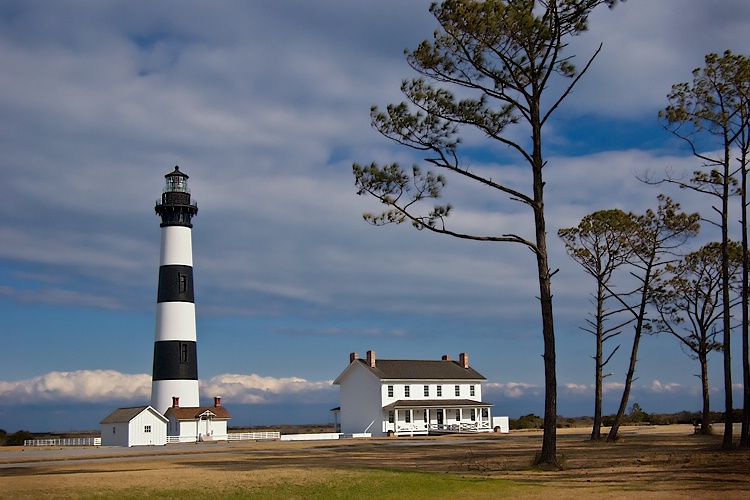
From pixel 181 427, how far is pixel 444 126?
120 ft

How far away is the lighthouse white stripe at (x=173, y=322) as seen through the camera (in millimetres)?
52438

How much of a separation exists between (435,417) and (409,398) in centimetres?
280

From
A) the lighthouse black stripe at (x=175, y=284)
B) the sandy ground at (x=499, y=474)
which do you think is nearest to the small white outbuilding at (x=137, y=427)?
the lighthouse black stripe at (x=175, y=284)

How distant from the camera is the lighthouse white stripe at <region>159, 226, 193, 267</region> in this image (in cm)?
5353

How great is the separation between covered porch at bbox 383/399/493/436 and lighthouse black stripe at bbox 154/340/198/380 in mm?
15438

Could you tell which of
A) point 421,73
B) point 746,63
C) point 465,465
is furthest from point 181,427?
point 746,63

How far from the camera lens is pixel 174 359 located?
172 feet

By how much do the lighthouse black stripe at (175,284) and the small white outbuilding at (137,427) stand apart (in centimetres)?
722

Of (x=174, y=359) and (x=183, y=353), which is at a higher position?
(x=183, y=353)

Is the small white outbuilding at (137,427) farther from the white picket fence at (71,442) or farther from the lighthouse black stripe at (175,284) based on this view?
the lighthouse black stripe at (175,284)

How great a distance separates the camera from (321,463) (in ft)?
83.6

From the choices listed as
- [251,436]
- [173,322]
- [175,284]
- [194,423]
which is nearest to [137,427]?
[194,423]

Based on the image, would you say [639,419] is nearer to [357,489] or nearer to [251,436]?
[251,436]

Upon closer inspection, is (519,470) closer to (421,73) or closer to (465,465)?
(465,465)
